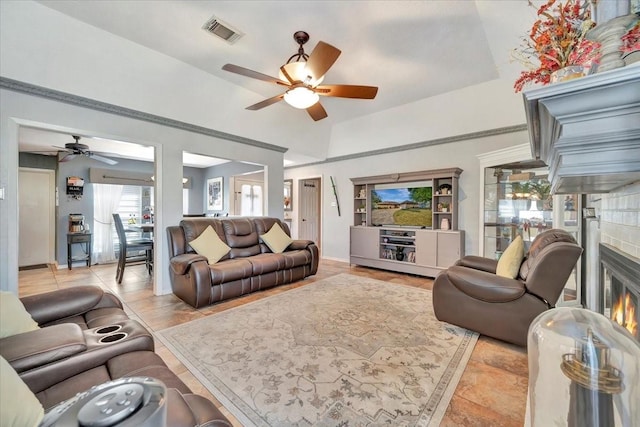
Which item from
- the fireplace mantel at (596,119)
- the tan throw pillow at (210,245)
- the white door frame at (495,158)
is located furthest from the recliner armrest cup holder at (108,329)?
the white door frame at (495,158)

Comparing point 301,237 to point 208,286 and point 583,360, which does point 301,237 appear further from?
point 583,360

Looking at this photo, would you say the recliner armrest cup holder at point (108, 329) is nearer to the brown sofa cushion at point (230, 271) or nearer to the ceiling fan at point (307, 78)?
the brown sofa cushion at point (230, 271)

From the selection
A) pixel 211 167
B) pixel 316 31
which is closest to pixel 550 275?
pixel 316 31

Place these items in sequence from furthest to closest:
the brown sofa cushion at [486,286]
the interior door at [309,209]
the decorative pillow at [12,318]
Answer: the interior door at [309,209]
the brown sofa cushion at [486,286]
the decorative pillow at [12,318]

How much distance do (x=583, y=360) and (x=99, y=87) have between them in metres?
4.40

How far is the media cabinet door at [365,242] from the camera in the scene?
5132mm

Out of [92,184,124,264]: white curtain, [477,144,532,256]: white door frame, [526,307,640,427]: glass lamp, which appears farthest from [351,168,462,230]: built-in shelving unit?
[92,184,124,264]: white curtain

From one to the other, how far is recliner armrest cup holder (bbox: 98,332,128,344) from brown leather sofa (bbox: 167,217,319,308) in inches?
71.1

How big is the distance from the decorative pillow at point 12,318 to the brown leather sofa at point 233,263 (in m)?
1.75

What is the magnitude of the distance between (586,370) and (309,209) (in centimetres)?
634

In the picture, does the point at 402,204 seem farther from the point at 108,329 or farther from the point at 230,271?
the point at 108,329

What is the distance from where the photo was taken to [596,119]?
0.84m

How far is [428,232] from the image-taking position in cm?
448

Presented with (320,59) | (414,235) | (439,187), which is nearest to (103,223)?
(320,59)
